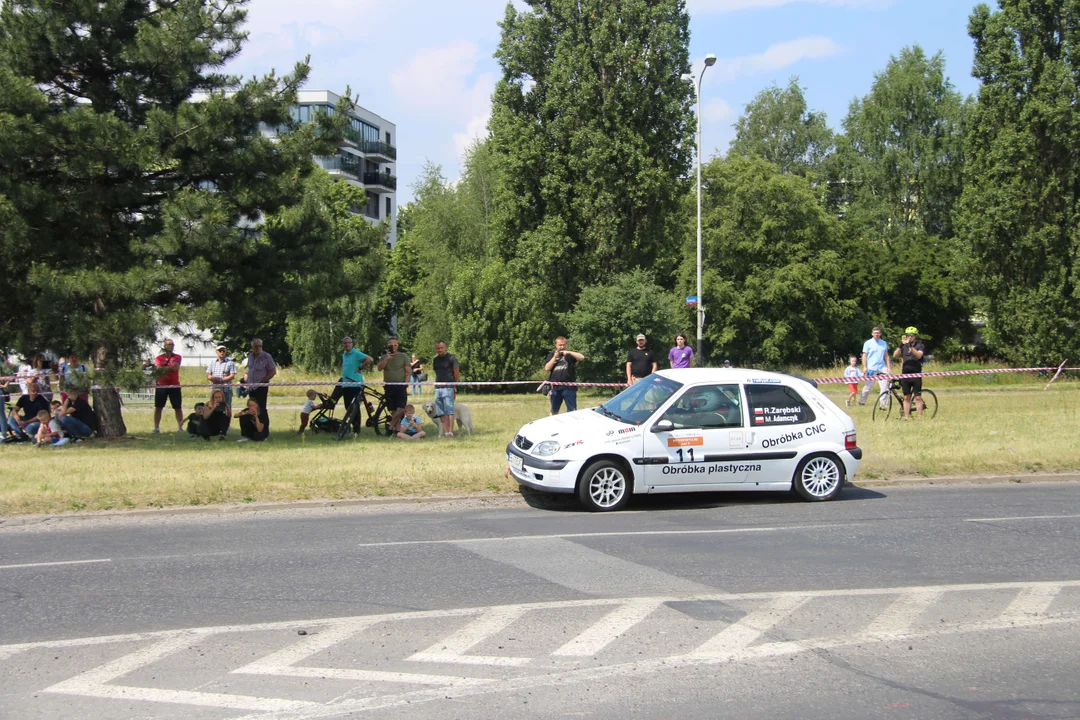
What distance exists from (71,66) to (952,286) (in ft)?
154

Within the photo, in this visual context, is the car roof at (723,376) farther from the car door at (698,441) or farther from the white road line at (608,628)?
the white road line at (608,628)

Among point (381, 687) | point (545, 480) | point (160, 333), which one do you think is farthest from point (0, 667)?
point (160, 333)

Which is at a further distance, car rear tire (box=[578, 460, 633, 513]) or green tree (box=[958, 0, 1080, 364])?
green tree (box=[958, 0, 1080, 364])

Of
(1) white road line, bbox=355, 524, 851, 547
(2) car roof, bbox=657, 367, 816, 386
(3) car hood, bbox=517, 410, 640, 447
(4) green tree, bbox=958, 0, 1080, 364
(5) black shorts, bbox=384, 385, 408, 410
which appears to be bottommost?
(1) white road line, bbox=355, 524, 851, 547

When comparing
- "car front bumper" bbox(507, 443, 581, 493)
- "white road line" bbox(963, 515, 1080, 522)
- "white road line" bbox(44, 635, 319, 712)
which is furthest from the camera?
"car front bumper" bbox(507, 443, 581, 493)

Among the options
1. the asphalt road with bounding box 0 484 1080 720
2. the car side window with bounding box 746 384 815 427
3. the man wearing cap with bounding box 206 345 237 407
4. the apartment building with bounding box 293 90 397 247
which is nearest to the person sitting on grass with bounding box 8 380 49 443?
the man wearing cap with bounding box 206 345 237 407

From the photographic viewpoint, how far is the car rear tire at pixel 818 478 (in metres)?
12.0

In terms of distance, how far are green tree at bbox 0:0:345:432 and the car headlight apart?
807 cm

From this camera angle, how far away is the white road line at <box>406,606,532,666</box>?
231 inches

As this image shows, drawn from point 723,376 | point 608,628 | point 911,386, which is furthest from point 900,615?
point 911,386

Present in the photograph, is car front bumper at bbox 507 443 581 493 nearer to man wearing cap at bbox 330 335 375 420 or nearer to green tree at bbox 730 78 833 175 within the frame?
man wearing cap at bbox 330 335 375 420

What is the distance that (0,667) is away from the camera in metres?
5.74

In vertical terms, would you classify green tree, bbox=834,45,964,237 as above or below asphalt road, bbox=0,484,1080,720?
above

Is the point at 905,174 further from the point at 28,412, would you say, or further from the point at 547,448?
the point at 547,448
